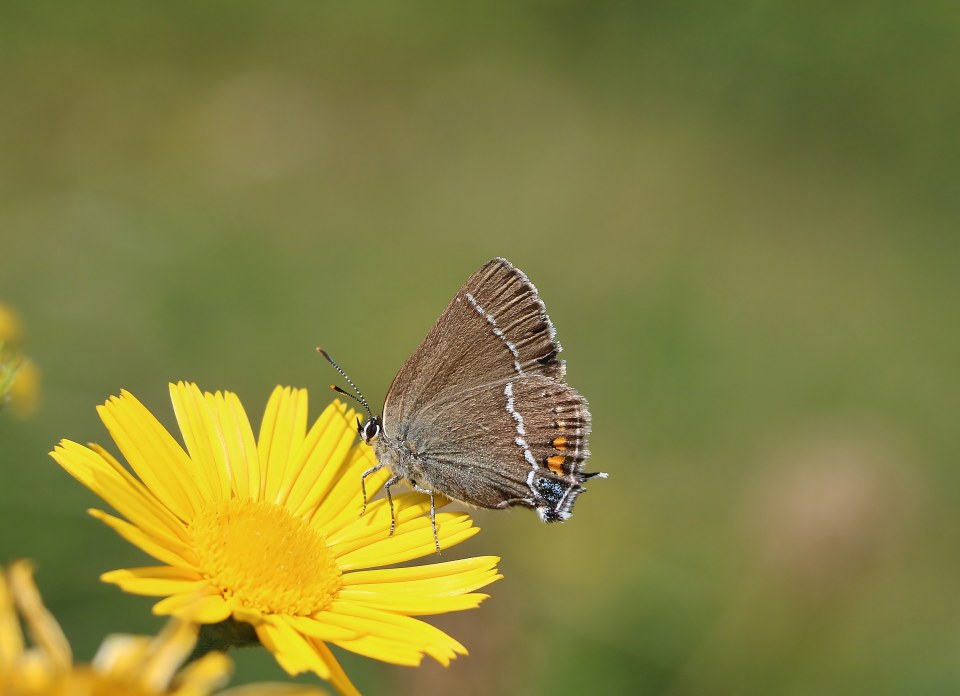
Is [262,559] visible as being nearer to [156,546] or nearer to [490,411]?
[156,546]

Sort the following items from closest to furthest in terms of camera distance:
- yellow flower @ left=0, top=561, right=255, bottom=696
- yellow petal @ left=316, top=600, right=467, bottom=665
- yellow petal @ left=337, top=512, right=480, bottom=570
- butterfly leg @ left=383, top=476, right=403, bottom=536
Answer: yellow flower @ left=0, top=561, right=255, bottom=696, yellow petal @ left=316, top=600, right=467, bottom=665, yellow petal @ left=337, top=512, right=480, bottom=570, butterfly leg @ left=383, top=476, right=403, bottom=536

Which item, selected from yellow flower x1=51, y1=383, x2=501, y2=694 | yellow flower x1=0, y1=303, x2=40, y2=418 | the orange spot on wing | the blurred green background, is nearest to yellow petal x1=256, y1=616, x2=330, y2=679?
yellow flower x1=51, y1=383, x2=501, y2=694

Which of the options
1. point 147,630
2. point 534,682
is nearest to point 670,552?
point 534,682

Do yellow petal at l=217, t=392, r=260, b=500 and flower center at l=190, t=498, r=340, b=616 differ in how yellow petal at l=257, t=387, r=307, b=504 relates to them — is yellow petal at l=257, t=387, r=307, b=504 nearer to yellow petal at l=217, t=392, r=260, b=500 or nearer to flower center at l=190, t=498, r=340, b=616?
yellow petal at l=217, t=392, r=260, b=500

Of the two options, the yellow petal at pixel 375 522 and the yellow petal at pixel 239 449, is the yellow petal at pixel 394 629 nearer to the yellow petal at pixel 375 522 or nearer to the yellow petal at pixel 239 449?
the yellow petal at pixel 375 522

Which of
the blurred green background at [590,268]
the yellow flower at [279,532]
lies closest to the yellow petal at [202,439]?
the yellow flower at [279,532]
